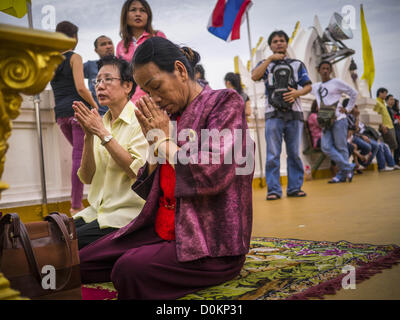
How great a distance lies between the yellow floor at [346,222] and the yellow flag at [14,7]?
277cm

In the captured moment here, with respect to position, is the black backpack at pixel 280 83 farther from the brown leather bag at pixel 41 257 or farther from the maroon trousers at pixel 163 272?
the brown leather bag at pixel 41 257

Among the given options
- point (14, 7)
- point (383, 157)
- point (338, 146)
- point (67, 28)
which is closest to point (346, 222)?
point (67, 28)

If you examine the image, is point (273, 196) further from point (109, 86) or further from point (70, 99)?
point (109, 86)

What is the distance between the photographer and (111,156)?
217 cm

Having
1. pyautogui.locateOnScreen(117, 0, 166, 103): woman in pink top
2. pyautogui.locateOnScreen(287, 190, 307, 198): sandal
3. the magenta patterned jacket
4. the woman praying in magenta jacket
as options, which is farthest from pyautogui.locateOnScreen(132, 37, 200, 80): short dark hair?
pyautogui.locateOnScreen(287, 190, 307, 198): sandal

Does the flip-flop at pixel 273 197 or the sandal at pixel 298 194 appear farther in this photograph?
the sandal at pixel 298 194

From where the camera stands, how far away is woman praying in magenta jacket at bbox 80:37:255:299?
4.95 feet

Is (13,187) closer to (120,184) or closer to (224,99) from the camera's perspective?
(120,184)

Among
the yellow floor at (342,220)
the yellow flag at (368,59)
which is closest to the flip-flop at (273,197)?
the yellow floor at (342,220)

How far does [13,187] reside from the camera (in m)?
4.11

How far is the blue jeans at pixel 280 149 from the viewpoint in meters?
5.05

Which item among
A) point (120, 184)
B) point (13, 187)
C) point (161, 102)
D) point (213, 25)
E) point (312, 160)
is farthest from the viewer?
point (312, 160)

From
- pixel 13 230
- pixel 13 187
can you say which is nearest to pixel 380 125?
pixel 13 187
